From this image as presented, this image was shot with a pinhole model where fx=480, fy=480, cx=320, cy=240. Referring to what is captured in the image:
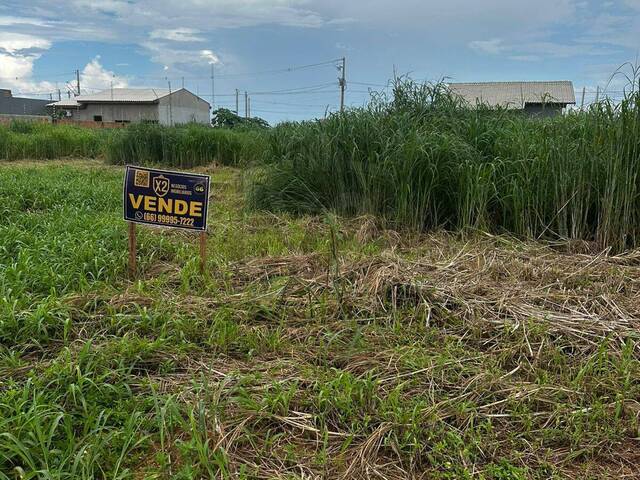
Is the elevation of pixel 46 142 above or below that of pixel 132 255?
above

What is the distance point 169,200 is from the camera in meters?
2.57

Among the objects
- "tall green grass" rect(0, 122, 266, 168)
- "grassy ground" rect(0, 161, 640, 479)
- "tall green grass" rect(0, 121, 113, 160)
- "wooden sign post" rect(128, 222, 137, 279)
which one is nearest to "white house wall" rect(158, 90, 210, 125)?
"tall green grass" rect(0, 121, 113, 160)

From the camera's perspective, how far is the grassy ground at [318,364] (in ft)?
4.50

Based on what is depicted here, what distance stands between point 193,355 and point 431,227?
2528mm

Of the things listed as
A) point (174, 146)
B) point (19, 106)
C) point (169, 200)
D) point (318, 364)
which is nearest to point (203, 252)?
point (169, 200)

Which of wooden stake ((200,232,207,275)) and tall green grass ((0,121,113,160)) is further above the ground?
tall green grass ((0,121,113,160))

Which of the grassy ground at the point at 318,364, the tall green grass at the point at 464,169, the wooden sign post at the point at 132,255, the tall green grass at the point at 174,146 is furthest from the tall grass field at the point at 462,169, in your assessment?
the tall green grass at the point at 174,146

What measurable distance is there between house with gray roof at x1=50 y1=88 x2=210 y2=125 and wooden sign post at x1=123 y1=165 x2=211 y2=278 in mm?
29613

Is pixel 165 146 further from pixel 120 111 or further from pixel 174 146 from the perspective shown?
pixel 120 111

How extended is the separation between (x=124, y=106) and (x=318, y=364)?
3363 cm

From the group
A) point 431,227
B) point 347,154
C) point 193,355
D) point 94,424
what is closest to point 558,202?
point 431,227

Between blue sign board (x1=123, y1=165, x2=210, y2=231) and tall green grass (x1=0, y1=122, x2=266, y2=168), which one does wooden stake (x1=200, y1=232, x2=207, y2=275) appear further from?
tall green grass (x1=0, y1=122, x2=266, y2=168)

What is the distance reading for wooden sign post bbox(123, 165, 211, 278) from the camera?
2541 mm

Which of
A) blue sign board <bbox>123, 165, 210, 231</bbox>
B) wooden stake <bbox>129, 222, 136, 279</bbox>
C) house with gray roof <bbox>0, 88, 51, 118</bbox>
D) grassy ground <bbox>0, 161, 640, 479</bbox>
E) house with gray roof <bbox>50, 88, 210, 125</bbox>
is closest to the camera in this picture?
grassy ground <bbox>0, 161, 640, 479</bbox>
